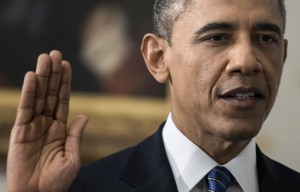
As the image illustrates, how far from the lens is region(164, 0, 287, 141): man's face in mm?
1355

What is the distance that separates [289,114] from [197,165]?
0.83 metres

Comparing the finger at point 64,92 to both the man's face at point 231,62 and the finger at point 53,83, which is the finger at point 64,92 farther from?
the man's face at point 231,62

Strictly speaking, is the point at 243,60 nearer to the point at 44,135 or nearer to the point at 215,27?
the point at 215,27

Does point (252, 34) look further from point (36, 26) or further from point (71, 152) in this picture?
point (36, 26)

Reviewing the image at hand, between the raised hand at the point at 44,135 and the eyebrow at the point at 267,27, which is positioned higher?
the eyebrow at the point at 267,27

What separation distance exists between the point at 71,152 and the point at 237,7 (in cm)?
50

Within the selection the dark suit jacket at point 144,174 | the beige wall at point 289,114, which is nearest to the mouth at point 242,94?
the dark suit jacket at point 144,174

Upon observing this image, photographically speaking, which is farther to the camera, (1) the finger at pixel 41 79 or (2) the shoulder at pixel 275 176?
(2) the shoulder at pixel 275 176

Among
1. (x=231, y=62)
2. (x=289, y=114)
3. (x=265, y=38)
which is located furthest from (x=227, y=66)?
(x=289, y=114)

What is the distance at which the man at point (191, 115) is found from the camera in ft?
4.37

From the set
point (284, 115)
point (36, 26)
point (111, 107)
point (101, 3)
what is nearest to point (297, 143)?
point (284, 115)

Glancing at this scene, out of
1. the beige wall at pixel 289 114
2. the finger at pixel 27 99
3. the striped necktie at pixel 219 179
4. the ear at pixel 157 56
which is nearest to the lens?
the finger at pixel 27 99

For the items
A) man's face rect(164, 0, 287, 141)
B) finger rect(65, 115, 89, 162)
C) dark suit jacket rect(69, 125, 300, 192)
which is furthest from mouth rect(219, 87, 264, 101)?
finger rect(65, 115, 89, 162)

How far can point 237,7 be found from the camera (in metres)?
1.38
